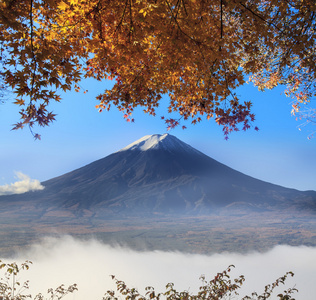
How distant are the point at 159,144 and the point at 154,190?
97.6 ft

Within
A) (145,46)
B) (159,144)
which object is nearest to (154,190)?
(159,144)

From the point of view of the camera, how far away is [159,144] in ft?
380

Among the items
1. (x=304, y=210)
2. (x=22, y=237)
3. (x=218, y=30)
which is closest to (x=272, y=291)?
(x=218, y=30)

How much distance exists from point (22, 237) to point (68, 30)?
51.8 meters

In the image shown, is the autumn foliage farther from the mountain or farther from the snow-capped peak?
the snow-capped peak

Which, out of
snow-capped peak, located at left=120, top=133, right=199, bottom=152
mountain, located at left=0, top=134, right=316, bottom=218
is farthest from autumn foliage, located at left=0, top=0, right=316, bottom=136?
snow-capped peak, located at left=120, top=133, right=199, bottom=152

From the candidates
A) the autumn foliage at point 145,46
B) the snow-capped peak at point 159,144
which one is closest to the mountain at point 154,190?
the snow-capped peak at point 159,144

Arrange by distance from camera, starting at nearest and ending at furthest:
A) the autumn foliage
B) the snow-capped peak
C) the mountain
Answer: the autumn foliage, the mountain, the snow-capped peak

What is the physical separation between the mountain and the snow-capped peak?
0.49m

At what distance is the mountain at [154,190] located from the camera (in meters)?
82.5

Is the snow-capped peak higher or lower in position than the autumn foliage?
higher

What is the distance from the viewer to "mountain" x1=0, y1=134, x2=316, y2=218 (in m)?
82.5

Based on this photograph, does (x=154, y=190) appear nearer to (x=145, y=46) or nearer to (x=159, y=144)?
(x=159, y=144)

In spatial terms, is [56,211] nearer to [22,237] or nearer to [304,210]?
[22,237]
